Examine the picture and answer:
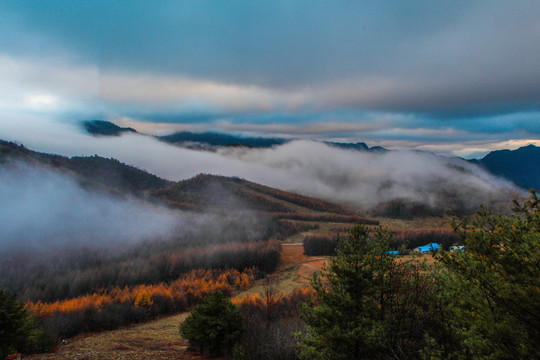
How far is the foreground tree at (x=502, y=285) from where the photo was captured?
480 cm

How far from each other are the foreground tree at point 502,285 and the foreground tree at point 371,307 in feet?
12.3

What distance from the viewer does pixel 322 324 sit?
950 cm

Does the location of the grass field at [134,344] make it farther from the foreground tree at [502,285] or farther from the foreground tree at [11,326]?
the foreground tree at [502,285]

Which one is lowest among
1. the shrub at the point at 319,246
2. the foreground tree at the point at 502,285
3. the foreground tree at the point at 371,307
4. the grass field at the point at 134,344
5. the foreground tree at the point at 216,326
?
the shrub at the point at 319,246

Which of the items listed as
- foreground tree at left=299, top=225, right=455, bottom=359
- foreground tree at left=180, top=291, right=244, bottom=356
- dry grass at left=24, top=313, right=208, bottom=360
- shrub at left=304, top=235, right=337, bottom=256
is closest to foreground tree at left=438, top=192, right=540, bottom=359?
foreground tree at left=299, top=225, right=455, bottom=359

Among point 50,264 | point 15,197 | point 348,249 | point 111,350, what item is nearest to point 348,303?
point 348,249

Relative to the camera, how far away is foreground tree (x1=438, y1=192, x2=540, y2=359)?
4.80 metres

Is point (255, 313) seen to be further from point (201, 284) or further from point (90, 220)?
point (90, 220)

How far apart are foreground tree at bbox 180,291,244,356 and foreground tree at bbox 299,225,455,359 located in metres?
8.84

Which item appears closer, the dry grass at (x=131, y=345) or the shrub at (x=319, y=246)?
the dry grass at (x=131, y=345)

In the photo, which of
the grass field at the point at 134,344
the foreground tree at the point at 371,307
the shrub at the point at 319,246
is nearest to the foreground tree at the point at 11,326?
the grass field at the point at 134,344

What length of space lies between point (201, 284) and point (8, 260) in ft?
133

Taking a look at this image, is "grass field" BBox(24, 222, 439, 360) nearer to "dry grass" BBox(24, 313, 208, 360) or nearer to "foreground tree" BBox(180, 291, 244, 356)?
"dry grass" BBox(24, 313, 208, 360)

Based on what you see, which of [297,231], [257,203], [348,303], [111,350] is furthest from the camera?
[257,203]
